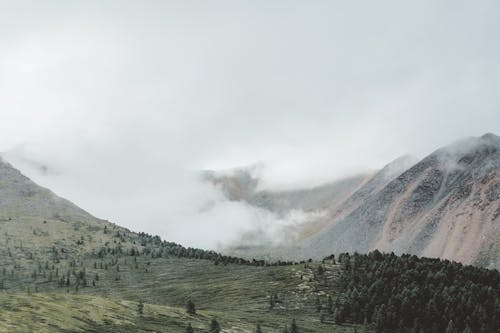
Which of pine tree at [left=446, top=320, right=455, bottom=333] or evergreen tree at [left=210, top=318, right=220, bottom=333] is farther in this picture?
pine tree at [left=446, top=320, right=455, bottom=333]

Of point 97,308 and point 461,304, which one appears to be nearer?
point 97,308

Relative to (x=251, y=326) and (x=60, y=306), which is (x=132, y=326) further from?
(x=251, y=326)

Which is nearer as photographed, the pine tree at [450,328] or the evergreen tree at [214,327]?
the evergreen tree at [214,327]

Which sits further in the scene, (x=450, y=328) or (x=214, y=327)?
(x=450, y=328)

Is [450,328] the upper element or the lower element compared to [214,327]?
upper

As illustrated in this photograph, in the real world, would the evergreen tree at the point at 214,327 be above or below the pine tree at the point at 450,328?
below

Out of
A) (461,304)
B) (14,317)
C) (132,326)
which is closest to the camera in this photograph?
(14,317)

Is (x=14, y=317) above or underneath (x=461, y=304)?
underneath

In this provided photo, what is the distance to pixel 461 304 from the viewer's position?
645 ft

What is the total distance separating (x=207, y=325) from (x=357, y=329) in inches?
2091

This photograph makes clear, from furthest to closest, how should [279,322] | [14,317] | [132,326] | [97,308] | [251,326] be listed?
[279,322] → [251,326] → [97,308] → [132,326] → [14,317]

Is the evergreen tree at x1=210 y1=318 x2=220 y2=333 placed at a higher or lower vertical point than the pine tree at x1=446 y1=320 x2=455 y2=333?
lower

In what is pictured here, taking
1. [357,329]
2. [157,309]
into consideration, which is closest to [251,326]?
[157,309]

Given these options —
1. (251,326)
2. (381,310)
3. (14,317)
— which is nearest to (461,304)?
(381,310)
